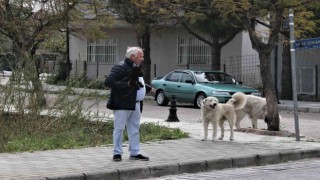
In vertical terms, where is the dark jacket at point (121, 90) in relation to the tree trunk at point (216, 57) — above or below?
below

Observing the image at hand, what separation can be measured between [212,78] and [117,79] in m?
15.2

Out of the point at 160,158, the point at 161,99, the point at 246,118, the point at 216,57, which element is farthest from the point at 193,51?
the point at 160,158

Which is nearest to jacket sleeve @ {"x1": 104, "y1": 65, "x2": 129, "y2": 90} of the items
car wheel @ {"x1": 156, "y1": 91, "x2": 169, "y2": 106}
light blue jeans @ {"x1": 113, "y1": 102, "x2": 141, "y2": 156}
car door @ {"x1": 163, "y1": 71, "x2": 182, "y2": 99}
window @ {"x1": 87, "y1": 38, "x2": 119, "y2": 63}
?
light blue jeans @ {"x1": 113, "y1": 102, "x2": 141, "y2": 156}

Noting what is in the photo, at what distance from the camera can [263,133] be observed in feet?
48.7

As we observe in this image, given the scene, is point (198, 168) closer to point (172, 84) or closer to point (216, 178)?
point (216, 178)

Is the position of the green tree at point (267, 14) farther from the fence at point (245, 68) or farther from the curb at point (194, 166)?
the fence at point (245, 68)

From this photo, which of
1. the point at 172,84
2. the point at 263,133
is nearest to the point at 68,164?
the point at 263,133

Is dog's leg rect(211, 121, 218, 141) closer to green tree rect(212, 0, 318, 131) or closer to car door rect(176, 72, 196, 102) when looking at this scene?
green tree rect(212, 0, 318, 131)

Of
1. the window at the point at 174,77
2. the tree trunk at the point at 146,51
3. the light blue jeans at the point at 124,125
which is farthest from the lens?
the tree trunk at the point at 146,51

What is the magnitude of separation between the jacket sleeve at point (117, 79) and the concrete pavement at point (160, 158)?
1.26 meters

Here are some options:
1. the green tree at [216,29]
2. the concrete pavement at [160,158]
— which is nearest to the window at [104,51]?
the green tree at [216,29]

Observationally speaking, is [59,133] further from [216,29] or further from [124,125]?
[216,29]

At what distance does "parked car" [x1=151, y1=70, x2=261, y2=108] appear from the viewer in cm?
2354

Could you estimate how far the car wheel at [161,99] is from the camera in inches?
1028
